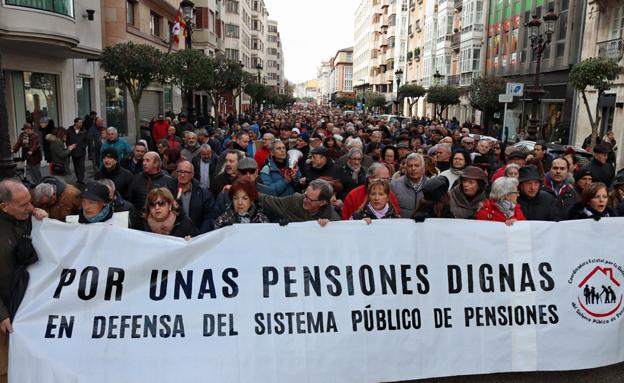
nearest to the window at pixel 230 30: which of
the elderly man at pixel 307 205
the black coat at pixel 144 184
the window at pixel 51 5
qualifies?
the window at pixel 51 5

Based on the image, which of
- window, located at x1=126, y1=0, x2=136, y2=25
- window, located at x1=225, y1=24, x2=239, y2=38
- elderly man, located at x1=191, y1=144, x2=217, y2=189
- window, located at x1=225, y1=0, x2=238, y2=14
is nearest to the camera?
elderly man, located at x1=191, y1=144, x2=217, y2=189

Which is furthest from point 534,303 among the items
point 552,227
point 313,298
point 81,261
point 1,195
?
point 1,195

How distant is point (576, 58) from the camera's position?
29.3 m

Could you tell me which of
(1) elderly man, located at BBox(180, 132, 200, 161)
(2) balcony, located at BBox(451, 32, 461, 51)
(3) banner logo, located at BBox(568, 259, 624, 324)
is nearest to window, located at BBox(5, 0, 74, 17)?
(1) elderly man, located at BBox(180, 132, 200, 161)

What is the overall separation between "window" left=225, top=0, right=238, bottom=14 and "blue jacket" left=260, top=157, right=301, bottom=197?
61.4 meters

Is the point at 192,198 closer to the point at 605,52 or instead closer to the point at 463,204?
the point at 463,204

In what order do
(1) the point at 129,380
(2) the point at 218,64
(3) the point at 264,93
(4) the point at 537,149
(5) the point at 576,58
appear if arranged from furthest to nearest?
(3) the point at 264,93 → (5) the point at 576,58 → (2) the point at 218,64 → (4) the point at 537,149 → (1) the point at 129,380

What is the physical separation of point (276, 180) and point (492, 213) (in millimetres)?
3133

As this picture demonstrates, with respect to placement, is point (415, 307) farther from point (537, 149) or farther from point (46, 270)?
point (537, 149)

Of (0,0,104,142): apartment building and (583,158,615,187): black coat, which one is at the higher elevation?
(0,0,104,142): apartment building

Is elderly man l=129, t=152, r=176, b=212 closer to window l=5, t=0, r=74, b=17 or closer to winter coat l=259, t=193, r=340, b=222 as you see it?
winter coat l=259, t=193, r=340, b=222

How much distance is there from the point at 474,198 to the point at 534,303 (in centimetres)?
126

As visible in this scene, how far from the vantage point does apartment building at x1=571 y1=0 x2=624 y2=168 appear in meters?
24.3

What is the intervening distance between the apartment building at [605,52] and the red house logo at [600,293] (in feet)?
68.6
